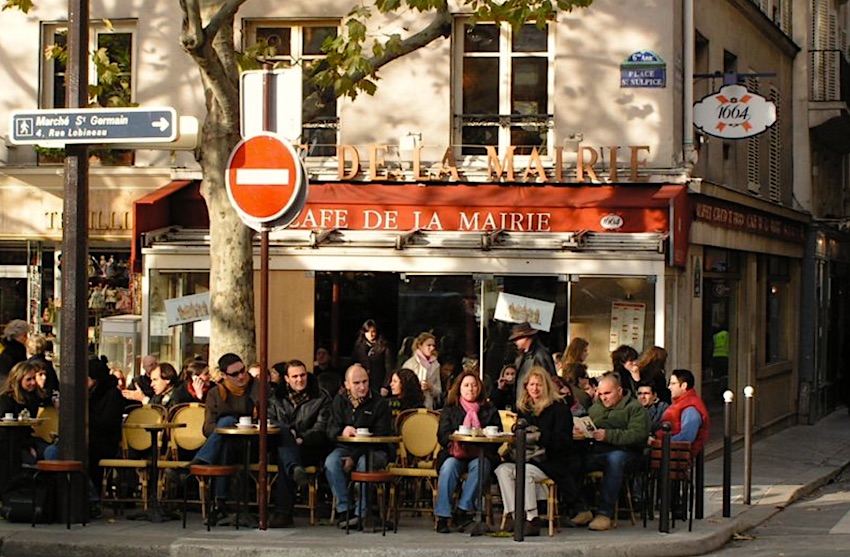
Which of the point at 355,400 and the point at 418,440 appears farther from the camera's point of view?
the point at 418,440

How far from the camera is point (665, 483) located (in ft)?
43.5

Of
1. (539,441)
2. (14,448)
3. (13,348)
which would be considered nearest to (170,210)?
(13,348)

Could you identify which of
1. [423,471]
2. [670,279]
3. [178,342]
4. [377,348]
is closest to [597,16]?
[670,279]

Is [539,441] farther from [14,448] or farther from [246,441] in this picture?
[14,448]

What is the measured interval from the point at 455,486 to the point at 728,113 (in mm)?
9598

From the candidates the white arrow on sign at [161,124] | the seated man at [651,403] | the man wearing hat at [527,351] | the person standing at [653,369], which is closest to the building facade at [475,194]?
the person standing at [653,369]

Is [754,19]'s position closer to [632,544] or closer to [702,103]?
[702,103]

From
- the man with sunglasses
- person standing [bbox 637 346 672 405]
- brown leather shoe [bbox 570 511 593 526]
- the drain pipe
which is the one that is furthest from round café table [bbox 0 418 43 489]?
the drain pipe

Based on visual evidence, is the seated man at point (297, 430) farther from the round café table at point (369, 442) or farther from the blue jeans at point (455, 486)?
the blue jeans at point (455, 486)

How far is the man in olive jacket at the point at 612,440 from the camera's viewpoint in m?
13.7

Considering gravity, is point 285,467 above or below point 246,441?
below

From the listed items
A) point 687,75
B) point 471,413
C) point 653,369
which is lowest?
point 471,413

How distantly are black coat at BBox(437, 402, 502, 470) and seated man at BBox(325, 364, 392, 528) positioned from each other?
17.7 inches

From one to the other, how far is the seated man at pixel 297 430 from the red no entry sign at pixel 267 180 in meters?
2.15
